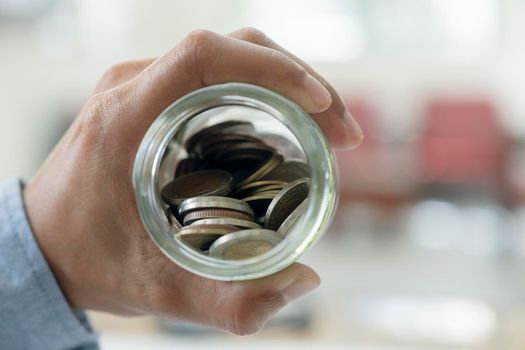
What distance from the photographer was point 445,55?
170 inches

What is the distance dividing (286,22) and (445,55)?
0.99 m

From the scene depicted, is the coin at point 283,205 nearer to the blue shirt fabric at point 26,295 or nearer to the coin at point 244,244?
the coin at point 244,244

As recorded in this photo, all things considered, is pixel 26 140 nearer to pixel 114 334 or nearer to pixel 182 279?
pixel 114 334

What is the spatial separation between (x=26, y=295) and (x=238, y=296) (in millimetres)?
204

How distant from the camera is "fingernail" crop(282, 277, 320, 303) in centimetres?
46

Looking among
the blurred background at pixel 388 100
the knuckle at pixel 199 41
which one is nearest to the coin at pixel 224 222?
the knuckle at pixel 199 41

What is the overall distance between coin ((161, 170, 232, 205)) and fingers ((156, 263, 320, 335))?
57 millimetres

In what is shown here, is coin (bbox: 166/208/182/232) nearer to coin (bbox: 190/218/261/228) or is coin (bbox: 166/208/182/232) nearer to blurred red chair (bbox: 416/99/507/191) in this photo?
coin (bbox: 190/218/261/228)

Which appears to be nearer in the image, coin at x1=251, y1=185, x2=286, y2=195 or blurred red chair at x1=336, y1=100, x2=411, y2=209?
coin at x1=251, y1=185, x2=286, y2=195

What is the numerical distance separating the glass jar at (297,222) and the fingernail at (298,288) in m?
0.05

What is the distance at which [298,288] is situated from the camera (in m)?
0.47

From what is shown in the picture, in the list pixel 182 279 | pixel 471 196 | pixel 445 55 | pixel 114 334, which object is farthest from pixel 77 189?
pixel 445 55

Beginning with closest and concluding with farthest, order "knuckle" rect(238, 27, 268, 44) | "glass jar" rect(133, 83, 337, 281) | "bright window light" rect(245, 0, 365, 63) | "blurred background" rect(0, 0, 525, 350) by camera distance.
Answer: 1. "glass jar" rect(133, 83, 337, 281)
2. "knuckle" rect(238, 27, 268, 44)
3. "blurred background" rect(0, 0, 525, 350)
4. "bright window light" rect(245, 0, 365, 63)

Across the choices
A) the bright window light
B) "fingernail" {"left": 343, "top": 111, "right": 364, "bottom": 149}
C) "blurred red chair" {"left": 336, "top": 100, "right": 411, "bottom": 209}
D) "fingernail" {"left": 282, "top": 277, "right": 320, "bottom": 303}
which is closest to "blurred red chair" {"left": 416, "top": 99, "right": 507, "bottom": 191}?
"blurred red chair" {"left": 336, "top": 100, "right": 411, "bottom": 209}
